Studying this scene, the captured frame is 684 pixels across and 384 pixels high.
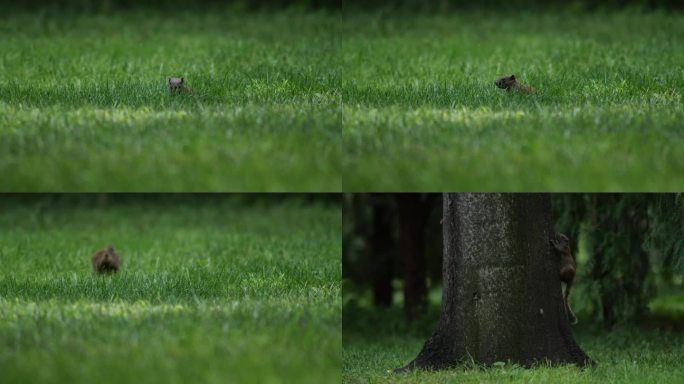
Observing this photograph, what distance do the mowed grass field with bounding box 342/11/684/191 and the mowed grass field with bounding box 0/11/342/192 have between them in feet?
1.56

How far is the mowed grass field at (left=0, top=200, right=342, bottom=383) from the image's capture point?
26.0ft

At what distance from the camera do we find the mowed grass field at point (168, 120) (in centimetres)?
995

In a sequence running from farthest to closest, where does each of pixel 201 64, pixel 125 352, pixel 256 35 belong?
pixel 256 35 < pixel 201 64 < pixel 125 352

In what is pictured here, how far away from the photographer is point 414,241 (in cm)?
1895

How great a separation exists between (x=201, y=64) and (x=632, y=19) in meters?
11.4

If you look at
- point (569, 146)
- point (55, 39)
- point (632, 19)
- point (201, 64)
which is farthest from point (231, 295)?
point (632, 19)

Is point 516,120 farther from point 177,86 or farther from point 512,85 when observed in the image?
point 177,86

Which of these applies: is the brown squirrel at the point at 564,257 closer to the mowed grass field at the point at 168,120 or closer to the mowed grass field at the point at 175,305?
the mowed grass field at the point at 175,305

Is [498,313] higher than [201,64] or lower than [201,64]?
lower

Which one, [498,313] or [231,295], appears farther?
[498,313]

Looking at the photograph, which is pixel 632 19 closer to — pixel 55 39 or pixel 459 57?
pixel 459 57

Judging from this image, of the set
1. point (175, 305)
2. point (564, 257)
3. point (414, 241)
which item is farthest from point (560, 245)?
point (414, 241)

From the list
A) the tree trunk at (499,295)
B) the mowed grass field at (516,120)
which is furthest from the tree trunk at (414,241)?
the tree trunk at (499,295)

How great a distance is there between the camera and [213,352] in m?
8.09
